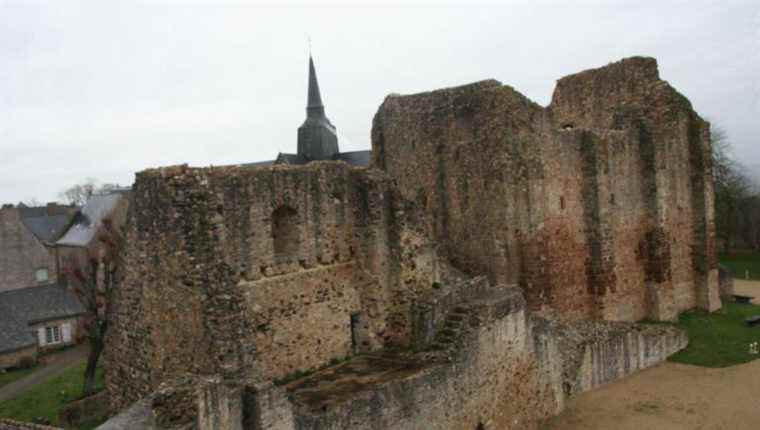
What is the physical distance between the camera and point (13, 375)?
23.8 meters

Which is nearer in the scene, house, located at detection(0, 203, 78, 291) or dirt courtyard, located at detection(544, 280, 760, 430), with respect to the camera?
dirt courtyard, located at detection(544, 280, 760, 430)

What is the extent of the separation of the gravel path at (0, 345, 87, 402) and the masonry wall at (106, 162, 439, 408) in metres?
11.7

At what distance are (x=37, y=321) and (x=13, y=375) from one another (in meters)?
4.15

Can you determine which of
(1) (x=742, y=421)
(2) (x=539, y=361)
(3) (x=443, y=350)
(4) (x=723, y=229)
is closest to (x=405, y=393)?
(3) (x=443, y=350)

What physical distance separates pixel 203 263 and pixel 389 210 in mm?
3902

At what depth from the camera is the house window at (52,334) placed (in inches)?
1107

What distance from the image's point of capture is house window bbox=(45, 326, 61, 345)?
28125 mm

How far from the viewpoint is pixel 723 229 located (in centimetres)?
3934

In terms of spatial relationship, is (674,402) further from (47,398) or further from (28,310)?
(28,310)

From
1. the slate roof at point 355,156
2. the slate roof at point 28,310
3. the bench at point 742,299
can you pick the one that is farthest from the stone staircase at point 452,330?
the slate roof at point 355,156

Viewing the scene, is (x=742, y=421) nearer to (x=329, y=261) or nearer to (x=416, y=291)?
(x=416, y=291)

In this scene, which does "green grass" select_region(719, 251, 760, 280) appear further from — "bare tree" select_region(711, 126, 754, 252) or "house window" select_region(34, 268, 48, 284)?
"house window" select_region(34, 268, 48, 284)

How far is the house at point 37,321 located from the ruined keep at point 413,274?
50.6ft

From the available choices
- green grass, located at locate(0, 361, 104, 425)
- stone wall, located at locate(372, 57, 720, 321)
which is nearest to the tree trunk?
green grass, located at locate(0, 361, 104, 425)
